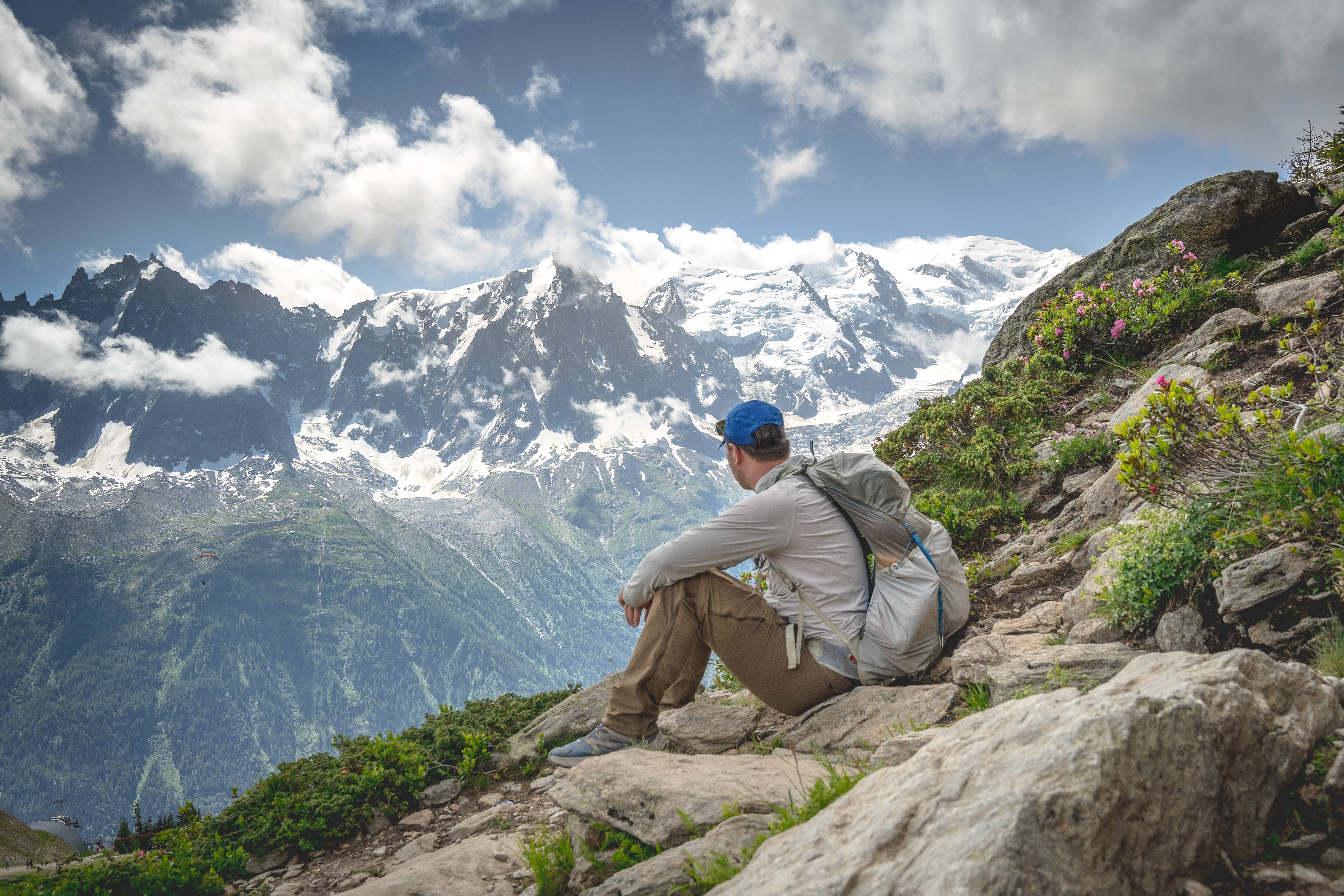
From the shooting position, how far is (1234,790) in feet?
8.23

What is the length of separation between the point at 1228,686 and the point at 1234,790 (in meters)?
0.39

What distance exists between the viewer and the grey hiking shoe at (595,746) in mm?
5773

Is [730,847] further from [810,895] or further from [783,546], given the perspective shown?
[783,546]

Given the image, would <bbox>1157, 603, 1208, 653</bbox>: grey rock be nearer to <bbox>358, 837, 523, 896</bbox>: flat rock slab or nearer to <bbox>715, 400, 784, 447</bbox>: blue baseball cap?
<bbox>715, 400, 784, 447</bbox>: blue baseball cap

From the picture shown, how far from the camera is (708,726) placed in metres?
6.55

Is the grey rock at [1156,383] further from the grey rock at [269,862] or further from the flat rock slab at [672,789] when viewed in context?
the grey rock at [269,862]

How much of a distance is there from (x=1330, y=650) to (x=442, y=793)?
7.66 meters

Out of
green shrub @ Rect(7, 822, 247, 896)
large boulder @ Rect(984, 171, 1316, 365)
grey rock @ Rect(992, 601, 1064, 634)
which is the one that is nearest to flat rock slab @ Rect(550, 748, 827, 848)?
grey rock @ Rect(992, 601, 1064, 634)

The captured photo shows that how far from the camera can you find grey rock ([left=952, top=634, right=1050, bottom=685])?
17.3 feet

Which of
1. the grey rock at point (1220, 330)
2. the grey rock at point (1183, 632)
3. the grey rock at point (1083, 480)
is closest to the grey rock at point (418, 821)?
the grey rock at point (1183, 632)

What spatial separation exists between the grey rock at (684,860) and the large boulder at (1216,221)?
14145mm

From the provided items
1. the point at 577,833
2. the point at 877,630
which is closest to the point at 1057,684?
the point at 877,630

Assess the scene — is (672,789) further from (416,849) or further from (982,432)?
(982,432)

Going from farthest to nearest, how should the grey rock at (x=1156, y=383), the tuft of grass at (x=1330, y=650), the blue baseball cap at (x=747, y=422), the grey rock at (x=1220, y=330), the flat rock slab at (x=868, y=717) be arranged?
the grey rock at (x=1220, y=330) → the grey rock at (x=1156, y=383) → the blue baseball cap at (x=747, y=422) → the flat rock slab at (x=868, y=717) → the tuft of grass at (x=1330, y=650)
